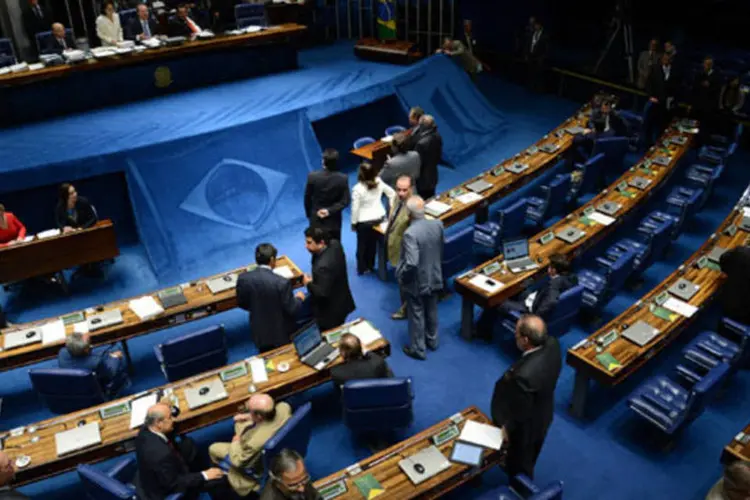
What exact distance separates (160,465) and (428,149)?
5.70 metres

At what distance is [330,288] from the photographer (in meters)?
6.28

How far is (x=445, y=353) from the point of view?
23.8ft

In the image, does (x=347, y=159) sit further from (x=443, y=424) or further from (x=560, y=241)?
(x=443, y=424)

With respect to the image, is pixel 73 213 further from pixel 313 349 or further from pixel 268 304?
pixel 313 349

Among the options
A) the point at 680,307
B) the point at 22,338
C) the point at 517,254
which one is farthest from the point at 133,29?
the point at 680,307

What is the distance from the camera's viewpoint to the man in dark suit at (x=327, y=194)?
7.94 meters

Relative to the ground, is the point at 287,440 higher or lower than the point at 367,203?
lower

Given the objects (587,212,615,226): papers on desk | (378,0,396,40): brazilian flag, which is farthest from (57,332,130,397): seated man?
(378,0,396,40): brazilian flag

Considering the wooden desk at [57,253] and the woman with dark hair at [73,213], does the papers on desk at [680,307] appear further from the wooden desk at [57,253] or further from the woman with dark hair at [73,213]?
the woman with dark hair at [73,213]

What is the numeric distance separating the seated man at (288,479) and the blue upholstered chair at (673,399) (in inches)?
133

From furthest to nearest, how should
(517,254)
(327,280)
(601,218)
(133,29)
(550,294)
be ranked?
(133,29) → (601,218) → (517,254) → (550,294) → (327,280)

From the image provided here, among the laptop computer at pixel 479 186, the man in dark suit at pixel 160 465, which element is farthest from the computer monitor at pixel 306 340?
the laptop computer at pixel 479 186

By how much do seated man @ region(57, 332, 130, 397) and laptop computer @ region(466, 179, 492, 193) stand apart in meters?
5.07

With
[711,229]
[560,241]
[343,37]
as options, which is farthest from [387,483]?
[343,37]
